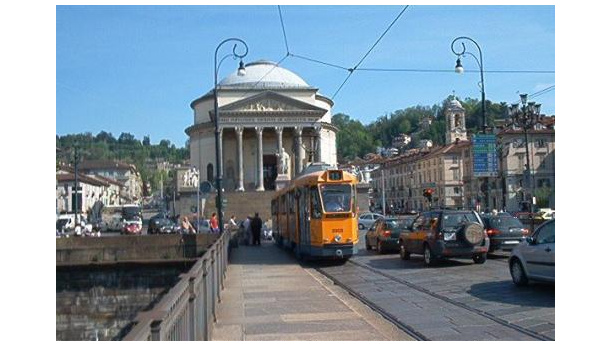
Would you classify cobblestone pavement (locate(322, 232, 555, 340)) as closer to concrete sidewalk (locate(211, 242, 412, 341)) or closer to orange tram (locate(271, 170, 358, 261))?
concrete sidewalk (locate(211, 242, 412, 341))

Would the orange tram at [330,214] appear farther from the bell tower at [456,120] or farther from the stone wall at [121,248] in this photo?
the bell tower at [456,120]

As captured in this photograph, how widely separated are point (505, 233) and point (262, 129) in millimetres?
62633

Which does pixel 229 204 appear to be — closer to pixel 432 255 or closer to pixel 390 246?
pixel 390 246

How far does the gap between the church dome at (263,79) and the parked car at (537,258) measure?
73.7 metres

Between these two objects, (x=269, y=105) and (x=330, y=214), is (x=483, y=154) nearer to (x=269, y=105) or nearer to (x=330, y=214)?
(x=330, y=214)

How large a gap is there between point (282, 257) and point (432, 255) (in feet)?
28.1

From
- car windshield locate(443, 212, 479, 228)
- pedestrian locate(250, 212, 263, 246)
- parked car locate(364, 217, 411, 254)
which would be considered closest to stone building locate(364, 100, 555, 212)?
parked car locate(364, 217, 411, 254)

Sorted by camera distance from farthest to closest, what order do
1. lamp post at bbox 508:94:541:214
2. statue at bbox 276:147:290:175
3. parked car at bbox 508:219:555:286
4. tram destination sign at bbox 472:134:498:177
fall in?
statue at bbox 276:147:290:175, lamp post at bbox 508:94:541:214, tram destination sign at bbox 472:134:498:177, parked car at bbox 508:219:555:286

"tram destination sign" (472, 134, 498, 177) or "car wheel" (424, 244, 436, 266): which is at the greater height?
"tram destination sign" (472, 134, 498, 177)

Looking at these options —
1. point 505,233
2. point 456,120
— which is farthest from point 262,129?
point 505,233

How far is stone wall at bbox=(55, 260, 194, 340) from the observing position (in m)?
26.1

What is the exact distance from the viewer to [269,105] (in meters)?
84.1

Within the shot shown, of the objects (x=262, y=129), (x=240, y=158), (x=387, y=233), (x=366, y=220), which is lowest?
(x=366, y=220)
